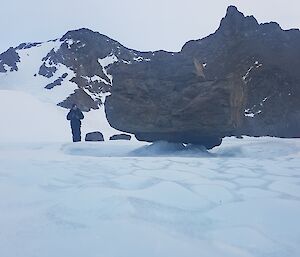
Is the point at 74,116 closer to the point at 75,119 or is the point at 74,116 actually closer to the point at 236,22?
the point at 75,119

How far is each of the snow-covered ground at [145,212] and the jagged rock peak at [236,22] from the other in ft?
97.1

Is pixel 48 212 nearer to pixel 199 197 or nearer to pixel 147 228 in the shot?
pixel 147 228

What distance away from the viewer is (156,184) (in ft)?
13.3

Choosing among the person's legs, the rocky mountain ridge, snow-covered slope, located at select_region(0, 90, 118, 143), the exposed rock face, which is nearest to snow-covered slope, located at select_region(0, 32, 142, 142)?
snow-covered slope, located at select_region(0, 90, 118, 143)

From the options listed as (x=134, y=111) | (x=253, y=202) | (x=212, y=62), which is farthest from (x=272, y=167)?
(x=212, y=62)

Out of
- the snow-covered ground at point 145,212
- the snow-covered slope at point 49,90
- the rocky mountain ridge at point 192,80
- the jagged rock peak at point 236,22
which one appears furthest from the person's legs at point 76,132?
the jagged rock peak at point 236,22

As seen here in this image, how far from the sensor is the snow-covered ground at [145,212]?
2363mm

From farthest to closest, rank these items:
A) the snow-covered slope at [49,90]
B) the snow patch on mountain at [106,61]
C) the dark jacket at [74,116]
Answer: the snow patch on mountain at [106,61], the snow-covered slope at [49,90], the dark jacket at [74,116]

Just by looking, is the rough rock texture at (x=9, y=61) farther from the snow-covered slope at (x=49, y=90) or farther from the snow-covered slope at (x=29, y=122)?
the snow-covered slope at (x=29, y=122)

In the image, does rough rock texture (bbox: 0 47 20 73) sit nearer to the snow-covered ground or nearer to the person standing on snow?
the person standing on snow

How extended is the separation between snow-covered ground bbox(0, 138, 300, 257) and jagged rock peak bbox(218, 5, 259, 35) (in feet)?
97.1

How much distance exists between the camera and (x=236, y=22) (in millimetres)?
32500

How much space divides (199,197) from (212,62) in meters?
29.3

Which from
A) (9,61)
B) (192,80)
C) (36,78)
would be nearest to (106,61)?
(36,78)
